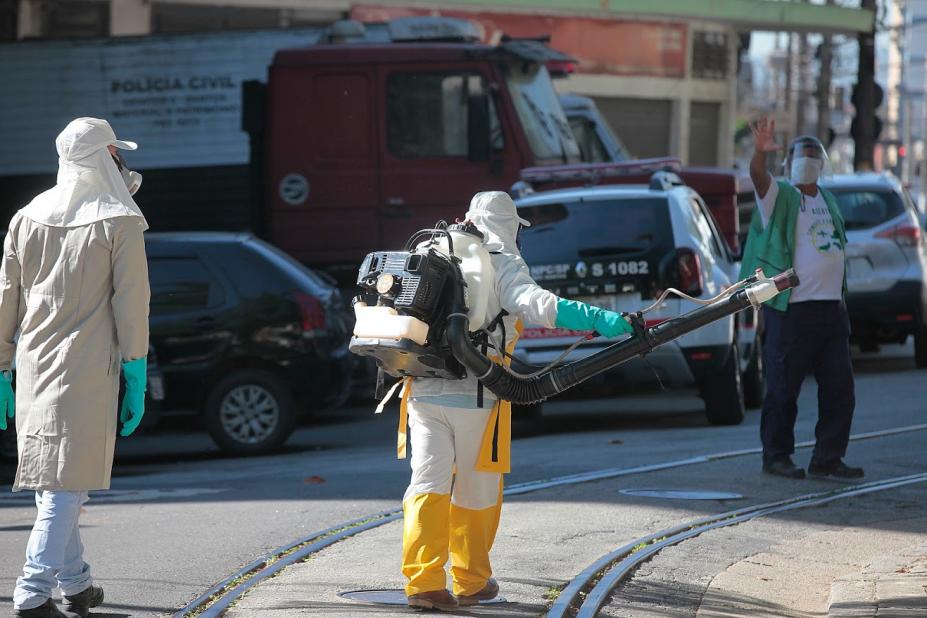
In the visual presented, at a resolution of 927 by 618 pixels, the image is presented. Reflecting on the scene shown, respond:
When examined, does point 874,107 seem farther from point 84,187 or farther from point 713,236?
point 84,187

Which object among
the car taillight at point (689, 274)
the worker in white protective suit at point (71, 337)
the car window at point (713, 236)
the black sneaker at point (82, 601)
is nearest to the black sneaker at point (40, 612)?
the worker in white protective suit at point (71, 337)

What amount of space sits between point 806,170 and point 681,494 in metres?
1.90

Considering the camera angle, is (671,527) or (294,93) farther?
(294,93)

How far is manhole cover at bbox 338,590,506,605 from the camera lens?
6.26 m

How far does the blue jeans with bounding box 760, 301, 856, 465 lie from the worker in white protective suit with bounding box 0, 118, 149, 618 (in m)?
4.30

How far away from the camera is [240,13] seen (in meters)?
28.0

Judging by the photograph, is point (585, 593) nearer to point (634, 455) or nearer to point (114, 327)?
point (114, 327)

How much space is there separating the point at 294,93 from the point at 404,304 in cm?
959

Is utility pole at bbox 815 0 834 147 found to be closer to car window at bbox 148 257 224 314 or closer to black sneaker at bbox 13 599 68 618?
car window at bbox 148 257 224 314

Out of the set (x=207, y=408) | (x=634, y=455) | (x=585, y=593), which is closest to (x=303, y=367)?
(x=207, y=408)

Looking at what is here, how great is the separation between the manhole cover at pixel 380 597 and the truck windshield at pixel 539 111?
28.8ft

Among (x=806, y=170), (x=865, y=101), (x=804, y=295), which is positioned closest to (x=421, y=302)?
(x=804, y=295)

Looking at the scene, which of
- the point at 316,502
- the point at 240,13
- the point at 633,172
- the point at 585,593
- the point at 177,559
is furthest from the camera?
the point at 240,13

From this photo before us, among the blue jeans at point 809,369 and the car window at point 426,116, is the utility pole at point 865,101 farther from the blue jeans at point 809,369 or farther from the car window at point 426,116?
the blue jeans at point 809,369
